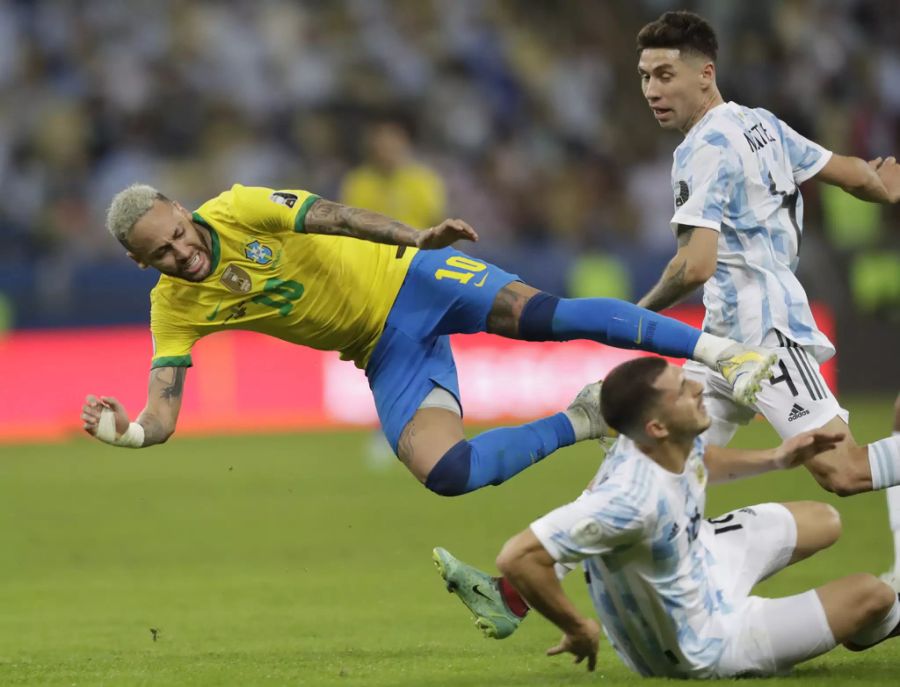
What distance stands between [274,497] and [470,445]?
19.9 feet

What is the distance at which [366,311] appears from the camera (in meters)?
7.37

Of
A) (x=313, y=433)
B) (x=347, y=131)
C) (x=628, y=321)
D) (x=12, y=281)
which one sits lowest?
(x=313, y=433)

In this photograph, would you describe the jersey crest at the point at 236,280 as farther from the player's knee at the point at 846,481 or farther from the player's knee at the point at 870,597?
the player's knee at the point at 870,597

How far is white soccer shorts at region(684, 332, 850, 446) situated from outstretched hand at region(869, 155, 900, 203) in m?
0.87

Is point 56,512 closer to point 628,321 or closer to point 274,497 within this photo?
point 274,497

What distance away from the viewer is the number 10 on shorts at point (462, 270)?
7262 mm

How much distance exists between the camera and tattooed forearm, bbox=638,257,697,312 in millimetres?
6422

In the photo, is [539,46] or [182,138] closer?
[182,138]

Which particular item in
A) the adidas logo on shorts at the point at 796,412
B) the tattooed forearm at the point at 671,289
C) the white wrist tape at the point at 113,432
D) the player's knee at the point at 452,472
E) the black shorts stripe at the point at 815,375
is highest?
the tattooed forearm at the point at 671,289

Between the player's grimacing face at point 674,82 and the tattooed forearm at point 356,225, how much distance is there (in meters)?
1.17

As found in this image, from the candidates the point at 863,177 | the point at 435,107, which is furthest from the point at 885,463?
the point at 435,107

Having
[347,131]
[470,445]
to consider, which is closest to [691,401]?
[470,445]

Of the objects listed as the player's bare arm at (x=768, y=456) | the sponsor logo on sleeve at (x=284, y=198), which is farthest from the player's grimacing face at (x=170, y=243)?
the player's bare arm at (x=768, y=456)

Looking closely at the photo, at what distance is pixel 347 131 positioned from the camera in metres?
18.7
